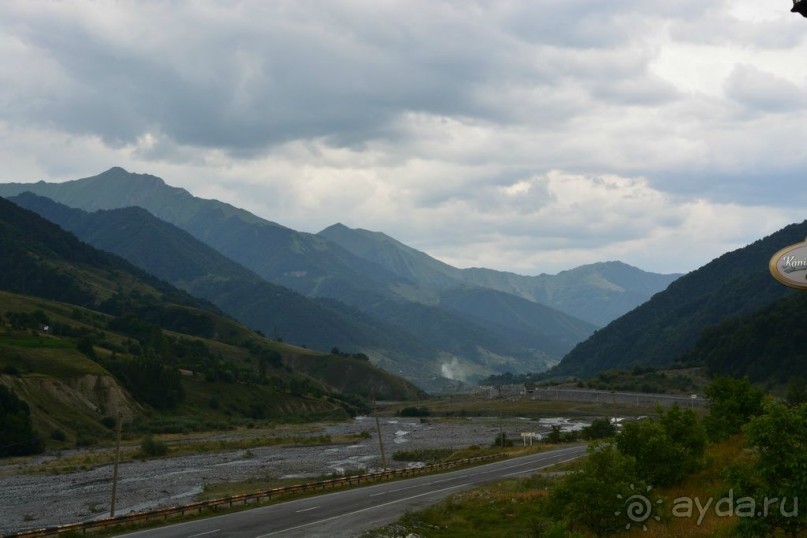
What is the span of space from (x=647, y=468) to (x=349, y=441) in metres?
100

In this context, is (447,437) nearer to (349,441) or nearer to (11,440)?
(349,441)

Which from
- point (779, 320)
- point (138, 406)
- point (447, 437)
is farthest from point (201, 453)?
point (779, 320)

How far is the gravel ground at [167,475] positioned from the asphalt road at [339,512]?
1411cm

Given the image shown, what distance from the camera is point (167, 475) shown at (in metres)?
85.7

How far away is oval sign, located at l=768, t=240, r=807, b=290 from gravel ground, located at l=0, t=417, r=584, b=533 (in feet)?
157

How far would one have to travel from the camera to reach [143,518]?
1831 inches

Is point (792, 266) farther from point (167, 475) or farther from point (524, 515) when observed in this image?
point (167, 475)

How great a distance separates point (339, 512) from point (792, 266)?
32.6 m

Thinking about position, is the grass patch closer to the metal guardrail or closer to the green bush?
the metal guardrail

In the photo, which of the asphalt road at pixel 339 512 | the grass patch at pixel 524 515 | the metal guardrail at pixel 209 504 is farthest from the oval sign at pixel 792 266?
the metal guardrail at pixel 209 504

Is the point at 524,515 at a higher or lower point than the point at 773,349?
lower

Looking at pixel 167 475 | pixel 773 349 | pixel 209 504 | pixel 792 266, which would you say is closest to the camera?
pixel 792 266

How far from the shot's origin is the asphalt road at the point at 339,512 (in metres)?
40.4

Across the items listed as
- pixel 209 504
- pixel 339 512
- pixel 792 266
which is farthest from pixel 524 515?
pixel 792 266
